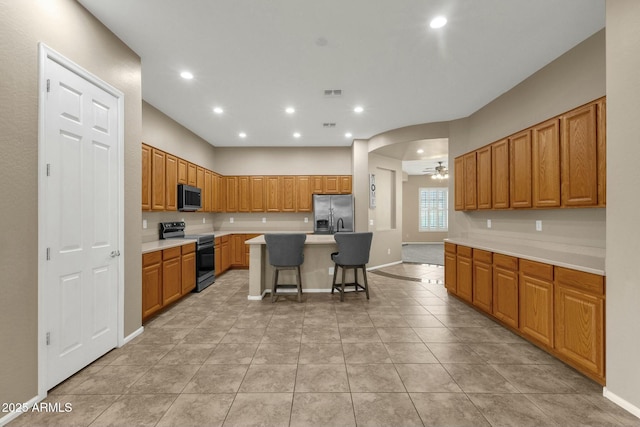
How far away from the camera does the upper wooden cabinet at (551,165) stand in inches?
90.1

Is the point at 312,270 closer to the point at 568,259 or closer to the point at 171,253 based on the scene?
the point at 171,253

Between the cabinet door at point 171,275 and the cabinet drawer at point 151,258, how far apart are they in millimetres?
107

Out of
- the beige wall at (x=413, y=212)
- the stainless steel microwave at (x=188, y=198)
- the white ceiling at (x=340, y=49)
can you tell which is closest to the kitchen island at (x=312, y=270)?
the stainless steel microwave at (x=188, y=198)

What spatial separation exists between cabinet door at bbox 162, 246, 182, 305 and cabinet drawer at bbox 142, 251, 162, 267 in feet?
0.35

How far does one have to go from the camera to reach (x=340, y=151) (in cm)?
686

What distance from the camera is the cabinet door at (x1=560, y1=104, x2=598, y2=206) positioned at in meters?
2.30

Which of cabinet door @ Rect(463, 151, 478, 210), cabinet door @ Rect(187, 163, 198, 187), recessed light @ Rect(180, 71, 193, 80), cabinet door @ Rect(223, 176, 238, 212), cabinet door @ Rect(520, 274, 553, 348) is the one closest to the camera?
cabinet door @ Rect(520, 274, 553, 348)

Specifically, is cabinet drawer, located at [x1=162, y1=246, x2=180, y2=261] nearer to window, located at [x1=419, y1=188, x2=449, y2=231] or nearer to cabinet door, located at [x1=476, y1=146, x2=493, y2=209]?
cabinet door, located at [x1=476, y1=146, x2=493, y2=209]

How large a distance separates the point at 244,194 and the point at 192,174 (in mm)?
1597

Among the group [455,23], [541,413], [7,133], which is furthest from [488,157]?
[7,133]

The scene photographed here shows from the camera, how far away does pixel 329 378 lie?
6.81ft

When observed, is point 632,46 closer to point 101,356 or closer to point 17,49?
point 17,49

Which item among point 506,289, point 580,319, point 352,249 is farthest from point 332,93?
point 580,319

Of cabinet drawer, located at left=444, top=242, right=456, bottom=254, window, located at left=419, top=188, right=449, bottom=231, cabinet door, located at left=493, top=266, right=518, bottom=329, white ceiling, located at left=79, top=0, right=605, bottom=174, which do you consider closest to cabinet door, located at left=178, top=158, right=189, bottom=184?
white ceiling, located at left=79, top=0, right=605, bottom=174
